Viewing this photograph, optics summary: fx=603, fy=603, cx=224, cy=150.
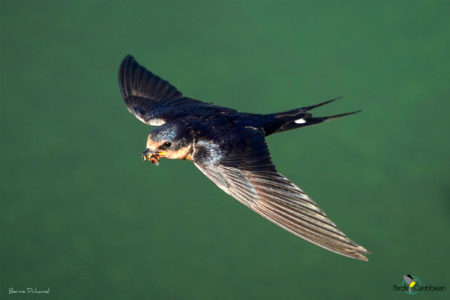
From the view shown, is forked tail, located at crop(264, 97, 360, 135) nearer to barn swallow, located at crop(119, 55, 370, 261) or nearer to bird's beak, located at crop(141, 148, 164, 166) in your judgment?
barn swallow, located at crop(119, 55, 370, 261)

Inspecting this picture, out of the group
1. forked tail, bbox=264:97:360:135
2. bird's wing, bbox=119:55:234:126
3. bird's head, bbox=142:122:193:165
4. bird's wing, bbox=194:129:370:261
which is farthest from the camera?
bird's wing, bbox=119:55:234:126

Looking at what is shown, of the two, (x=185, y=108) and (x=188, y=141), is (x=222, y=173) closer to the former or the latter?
(x=188, y=141)

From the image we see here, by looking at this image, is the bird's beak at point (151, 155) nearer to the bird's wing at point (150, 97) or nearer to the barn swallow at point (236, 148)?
the barn swallow at point (236, 148)

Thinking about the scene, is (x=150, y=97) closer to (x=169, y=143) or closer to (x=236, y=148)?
(x=169, y=143)

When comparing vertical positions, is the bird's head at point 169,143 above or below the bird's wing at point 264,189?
above

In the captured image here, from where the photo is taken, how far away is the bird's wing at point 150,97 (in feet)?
7.24

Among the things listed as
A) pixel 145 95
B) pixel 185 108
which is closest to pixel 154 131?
pixel 185 108

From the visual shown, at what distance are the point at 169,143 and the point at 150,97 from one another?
497 millimetres

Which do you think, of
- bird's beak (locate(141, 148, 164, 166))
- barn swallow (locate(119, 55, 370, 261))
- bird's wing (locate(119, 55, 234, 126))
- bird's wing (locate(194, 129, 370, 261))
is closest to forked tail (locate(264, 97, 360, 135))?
barn swallow (locate(119, 55, 370, 261))

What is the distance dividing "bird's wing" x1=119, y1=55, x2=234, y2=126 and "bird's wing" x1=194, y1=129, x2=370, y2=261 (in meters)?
0.31

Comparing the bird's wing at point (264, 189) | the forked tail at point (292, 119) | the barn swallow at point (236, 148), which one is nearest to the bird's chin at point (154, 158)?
the barn swallow at point (236, 148)

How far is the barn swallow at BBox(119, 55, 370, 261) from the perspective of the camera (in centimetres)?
164

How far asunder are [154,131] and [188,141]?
12cm

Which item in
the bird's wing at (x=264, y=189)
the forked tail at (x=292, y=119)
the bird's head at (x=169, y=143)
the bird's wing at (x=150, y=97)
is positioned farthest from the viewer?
the bird's wing at (x=150, y=97)
